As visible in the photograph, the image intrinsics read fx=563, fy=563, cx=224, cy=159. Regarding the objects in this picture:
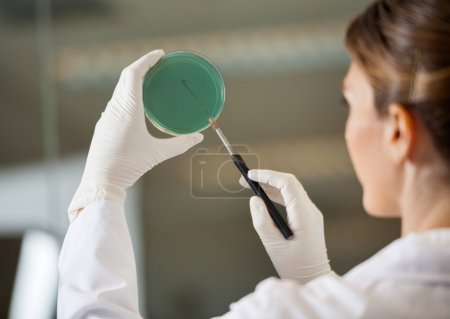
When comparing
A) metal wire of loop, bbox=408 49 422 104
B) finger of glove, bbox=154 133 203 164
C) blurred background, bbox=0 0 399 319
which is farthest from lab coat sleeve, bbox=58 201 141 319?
blurred background, bbox=0 0 399 319

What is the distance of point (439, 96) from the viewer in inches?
26.9

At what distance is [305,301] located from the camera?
26.8 inches

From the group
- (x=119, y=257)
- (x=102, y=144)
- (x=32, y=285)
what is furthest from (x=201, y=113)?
(x=32, y=285)

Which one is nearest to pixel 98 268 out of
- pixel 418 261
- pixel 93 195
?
pixel 93 195

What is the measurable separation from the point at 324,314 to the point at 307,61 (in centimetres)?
107

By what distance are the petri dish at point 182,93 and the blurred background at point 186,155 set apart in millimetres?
551

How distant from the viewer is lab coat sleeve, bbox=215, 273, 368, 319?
655mm

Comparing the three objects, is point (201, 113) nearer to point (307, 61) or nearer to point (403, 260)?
point (403, 260)

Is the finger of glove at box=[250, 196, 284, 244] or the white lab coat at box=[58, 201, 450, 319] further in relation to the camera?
the finger of glove at box=[250, 196, 284, 244]

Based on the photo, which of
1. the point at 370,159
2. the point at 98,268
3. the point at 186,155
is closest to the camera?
the point at 370,159

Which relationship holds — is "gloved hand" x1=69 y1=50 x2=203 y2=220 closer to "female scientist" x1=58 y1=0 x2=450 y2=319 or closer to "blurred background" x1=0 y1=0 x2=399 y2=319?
"female scientist" x1=58 y1=0 x2=450 y2=319

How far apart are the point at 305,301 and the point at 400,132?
0.25 m

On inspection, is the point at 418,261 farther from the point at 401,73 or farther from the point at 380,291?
the point at 401,73

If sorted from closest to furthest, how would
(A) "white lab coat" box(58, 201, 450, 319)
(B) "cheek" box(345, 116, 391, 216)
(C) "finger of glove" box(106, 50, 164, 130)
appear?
(A) "white lab coat" box(58, 201, 450, 319) → (B) "cheek" box(345, 116, 391, 216) → (C) "finger of glove" box(106, 50, 164, 130)
